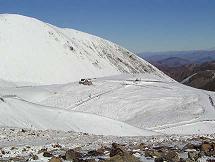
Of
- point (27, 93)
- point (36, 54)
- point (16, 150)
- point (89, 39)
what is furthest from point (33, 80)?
point (16, 150)

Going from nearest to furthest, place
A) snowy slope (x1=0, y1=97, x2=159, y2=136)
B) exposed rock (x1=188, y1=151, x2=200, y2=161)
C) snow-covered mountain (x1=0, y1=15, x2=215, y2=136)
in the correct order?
exposed rock (x1=188, y1=151, x2=200, y2=161), snowy slope (x1=0, y1=97, x2=159, y2=136), snow-covered mountain (x1=0, y1=15, x2=215, y2=136)

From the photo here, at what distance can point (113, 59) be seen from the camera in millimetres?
99125

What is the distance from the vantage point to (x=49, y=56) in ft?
266

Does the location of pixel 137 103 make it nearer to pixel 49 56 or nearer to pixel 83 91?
pixel 83 91

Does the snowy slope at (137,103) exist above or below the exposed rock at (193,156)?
below

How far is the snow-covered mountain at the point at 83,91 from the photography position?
29672mm

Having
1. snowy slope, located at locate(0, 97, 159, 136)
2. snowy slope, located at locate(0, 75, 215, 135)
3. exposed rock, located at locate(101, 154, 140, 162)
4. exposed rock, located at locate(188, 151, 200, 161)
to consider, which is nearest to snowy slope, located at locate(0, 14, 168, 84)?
snowy slope, located at locate(0, 75, 215, 135)

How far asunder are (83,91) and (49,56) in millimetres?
30917

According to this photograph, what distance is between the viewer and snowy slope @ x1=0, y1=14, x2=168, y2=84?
238ft

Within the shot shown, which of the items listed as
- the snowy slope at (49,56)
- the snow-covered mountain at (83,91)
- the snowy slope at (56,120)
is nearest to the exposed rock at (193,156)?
the snowy slope at (56,120)

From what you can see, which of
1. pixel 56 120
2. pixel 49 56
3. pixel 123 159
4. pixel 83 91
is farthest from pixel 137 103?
pixel 49 56

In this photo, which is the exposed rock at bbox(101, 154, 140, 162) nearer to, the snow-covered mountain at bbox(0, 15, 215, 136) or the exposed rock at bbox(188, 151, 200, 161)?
the exposed rock at bbox(188, 151, 200, 161)

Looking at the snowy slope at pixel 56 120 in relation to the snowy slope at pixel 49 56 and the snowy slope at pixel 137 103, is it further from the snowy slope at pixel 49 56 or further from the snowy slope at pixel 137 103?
the snowy slope at pixel 49 56

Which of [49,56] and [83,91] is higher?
[49,56]
